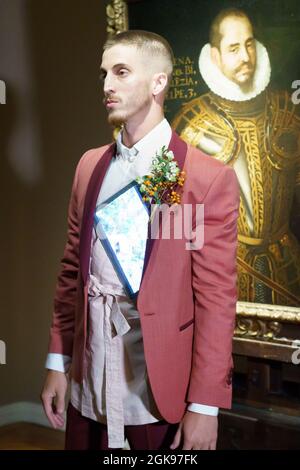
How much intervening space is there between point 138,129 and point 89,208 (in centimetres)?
21

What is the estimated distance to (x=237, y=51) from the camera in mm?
1878

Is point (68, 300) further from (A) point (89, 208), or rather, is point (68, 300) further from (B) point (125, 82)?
(B) point (125, 82)

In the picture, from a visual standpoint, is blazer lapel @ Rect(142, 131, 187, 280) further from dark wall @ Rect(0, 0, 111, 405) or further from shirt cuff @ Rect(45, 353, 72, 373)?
dark wall @ Rect(0, 0, 111, 405)

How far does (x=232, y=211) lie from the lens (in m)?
1.39

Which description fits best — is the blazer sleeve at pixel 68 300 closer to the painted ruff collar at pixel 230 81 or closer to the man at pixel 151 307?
the man at pixel 151 307

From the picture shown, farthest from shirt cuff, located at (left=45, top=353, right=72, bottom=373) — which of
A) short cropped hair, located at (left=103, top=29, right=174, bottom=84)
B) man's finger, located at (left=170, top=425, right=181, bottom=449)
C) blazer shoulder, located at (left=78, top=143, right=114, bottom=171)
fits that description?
short cropped hair, located at (left=103, top=29, right=174, bottom=84)

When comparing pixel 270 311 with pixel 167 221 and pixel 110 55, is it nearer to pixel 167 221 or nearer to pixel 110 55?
pixel 167 221

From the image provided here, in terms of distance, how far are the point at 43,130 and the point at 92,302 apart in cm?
136

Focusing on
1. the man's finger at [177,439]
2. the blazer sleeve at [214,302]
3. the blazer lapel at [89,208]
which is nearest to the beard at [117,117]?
the blazer lapel at [89,208]

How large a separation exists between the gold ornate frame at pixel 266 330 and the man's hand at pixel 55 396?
642mm

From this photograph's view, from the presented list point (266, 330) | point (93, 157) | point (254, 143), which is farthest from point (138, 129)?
point (266, 330)

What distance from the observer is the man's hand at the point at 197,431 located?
1342 mm
